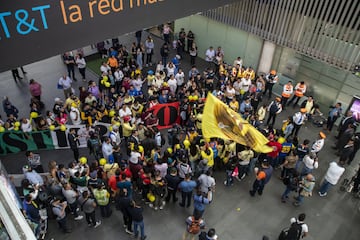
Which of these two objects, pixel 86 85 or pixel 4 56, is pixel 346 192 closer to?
pixel 4 56

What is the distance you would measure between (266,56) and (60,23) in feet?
35.9

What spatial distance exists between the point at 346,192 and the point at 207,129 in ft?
17.1

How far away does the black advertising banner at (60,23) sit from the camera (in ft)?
15.9

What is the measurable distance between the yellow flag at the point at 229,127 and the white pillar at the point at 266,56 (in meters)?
6.89

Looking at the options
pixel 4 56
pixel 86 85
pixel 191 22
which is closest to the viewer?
pixel 4 56

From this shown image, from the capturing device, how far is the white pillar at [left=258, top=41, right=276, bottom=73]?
14.0 metres

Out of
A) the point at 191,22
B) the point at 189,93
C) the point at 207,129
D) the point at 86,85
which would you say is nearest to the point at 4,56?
the point at 207,129

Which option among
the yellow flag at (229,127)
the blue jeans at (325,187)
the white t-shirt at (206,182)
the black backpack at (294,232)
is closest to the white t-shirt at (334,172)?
the blue jeans at (325,187)

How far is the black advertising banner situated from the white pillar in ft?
27.7

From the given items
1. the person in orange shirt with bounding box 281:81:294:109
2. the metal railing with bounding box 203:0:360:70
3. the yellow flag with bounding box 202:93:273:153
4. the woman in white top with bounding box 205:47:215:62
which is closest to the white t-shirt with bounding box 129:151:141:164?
the yellow flag with bounding box 202:93:273:153

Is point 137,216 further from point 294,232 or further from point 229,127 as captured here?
point 294,232

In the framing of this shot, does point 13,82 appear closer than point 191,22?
Yes

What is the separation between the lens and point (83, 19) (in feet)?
18.3

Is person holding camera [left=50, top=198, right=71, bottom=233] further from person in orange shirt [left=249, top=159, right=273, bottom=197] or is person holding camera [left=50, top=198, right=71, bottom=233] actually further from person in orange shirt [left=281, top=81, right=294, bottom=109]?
person in orange shirt [left=281, top=81, right=294, bottom=109]
